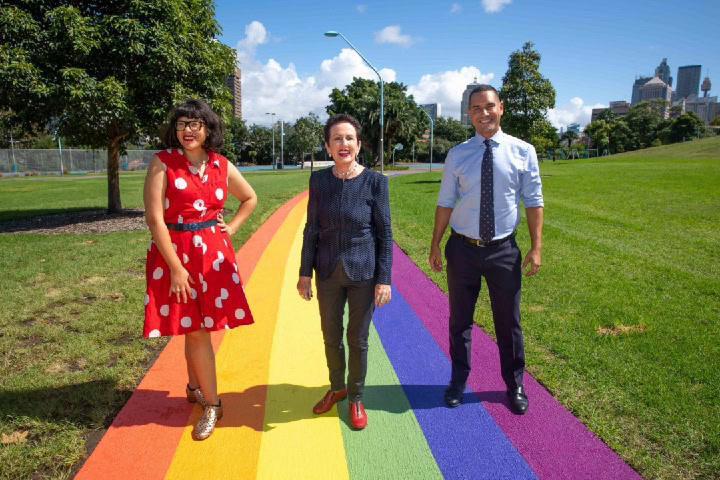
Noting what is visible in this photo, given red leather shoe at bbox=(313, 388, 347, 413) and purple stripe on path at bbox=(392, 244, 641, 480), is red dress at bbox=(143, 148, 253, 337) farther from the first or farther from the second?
purple stripe on path at bbox=(392, 244, 641, 480)

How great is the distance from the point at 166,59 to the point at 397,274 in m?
7.22

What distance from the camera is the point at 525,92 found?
23.2 metres

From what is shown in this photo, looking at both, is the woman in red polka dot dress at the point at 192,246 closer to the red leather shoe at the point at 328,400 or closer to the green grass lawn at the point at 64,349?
the red leather shoe at the point at 328,400

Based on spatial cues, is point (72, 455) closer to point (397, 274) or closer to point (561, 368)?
point (561, 368)

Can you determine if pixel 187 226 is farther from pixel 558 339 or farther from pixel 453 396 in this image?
pixel 558 339

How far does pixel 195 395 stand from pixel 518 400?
220cm

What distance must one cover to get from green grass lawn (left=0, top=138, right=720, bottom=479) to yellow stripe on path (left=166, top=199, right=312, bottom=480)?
62 cm

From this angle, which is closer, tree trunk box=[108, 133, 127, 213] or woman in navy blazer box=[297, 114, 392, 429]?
woman in navy blazer box=[297, 114, 392, 429]

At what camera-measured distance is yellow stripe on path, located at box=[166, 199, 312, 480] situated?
2.65 meters

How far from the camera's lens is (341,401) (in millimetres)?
3371

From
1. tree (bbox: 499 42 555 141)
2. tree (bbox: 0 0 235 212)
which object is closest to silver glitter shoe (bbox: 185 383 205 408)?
tree (bbox: 0 0 235 212)

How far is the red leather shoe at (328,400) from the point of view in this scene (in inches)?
126

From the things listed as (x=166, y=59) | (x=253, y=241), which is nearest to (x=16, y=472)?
(x=253, y=241)

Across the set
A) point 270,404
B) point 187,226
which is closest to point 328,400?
point 270,404
